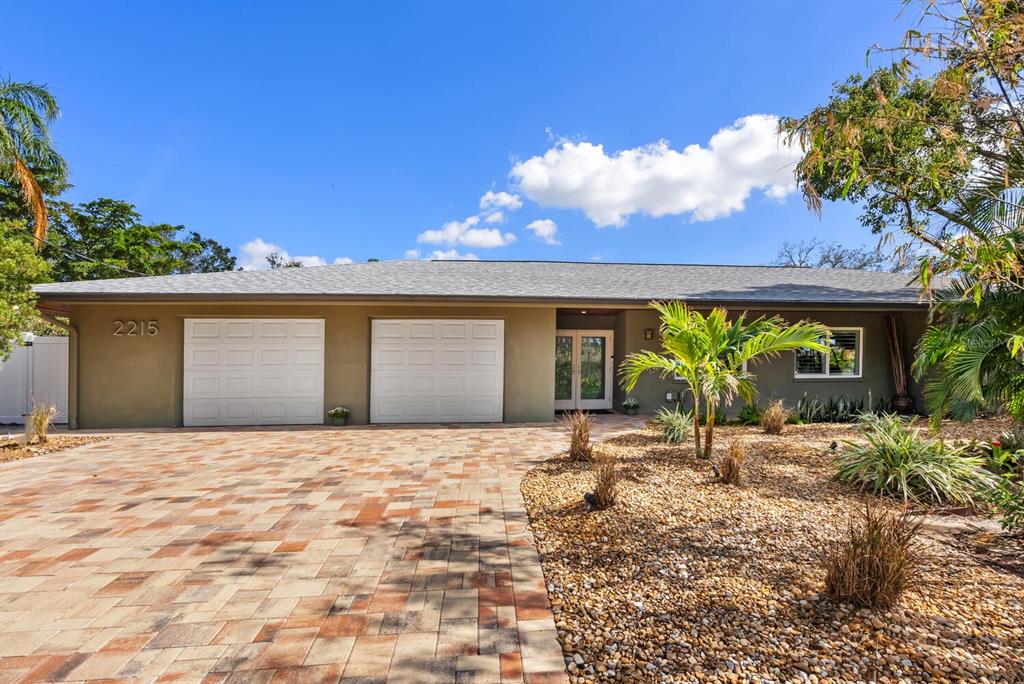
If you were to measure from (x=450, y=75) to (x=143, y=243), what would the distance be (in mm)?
23204

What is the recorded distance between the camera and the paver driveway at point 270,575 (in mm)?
1996

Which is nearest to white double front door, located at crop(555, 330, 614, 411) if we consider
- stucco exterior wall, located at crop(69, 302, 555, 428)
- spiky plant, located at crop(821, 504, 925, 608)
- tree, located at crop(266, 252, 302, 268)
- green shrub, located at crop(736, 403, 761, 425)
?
stucco exterior wall, located at crop(69, 302, 555, 428)

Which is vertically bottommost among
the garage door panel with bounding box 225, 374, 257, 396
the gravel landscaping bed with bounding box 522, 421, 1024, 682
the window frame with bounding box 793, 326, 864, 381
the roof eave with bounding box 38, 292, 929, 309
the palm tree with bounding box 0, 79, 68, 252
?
the gravel landscaping bed with bounding box 522, 421, 1024, 682

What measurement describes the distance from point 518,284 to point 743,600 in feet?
25.3

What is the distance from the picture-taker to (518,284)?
952 centimetres

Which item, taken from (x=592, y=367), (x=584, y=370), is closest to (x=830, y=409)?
(x=592, y=367)

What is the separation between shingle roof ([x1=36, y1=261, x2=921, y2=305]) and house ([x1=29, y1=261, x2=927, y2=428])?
0.05 m

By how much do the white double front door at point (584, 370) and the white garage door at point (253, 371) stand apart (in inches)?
218

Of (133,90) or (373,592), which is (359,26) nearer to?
(133,90)

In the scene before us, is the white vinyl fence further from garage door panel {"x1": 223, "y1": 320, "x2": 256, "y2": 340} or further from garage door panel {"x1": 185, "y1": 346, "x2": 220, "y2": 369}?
garage door panel {"x1": 223, "y1": 320, "x2": 256, "y2": 340}

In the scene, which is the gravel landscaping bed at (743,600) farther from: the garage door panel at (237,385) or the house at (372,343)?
the garage door panel at (237,385)

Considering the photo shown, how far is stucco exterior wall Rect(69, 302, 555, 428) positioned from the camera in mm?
8172

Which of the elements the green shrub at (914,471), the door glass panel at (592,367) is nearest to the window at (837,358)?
the door glass panel at (592,367)

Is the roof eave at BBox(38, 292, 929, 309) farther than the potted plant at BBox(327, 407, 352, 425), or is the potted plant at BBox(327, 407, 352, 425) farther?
the potted plant at BBox(327, 407, 352, 425)
